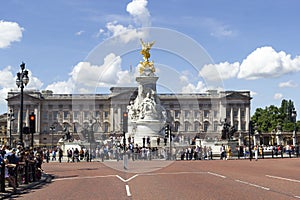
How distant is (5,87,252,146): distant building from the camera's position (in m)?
146

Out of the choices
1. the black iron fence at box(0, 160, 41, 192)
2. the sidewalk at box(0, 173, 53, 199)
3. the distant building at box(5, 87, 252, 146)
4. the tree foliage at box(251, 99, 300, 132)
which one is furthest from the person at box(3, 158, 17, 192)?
the tree foliage at box(251, 99, 300, 132)

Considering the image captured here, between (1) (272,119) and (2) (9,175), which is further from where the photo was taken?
(1) (272,119)

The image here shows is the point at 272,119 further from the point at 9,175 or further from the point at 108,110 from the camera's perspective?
the point at 9,175

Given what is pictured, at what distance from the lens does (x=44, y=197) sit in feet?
53.6

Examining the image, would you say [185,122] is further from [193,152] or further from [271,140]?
[193,152]

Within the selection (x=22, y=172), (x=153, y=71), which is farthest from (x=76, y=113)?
(x=22, y=172)

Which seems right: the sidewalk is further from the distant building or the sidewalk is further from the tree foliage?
the tree foliage

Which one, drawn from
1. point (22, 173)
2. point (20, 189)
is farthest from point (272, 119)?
point (20, 189)

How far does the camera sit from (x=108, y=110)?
156750 mm

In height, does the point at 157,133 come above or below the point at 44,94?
below

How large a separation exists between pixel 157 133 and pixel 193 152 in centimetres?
1761

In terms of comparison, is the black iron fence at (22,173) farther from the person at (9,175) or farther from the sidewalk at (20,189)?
the sidewalk at (20,189)

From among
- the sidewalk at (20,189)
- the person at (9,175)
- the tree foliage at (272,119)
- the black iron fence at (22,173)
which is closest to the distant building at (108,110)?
the tree foliage at (272,119)

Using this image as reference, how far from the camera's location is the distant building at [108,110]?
478 feet
